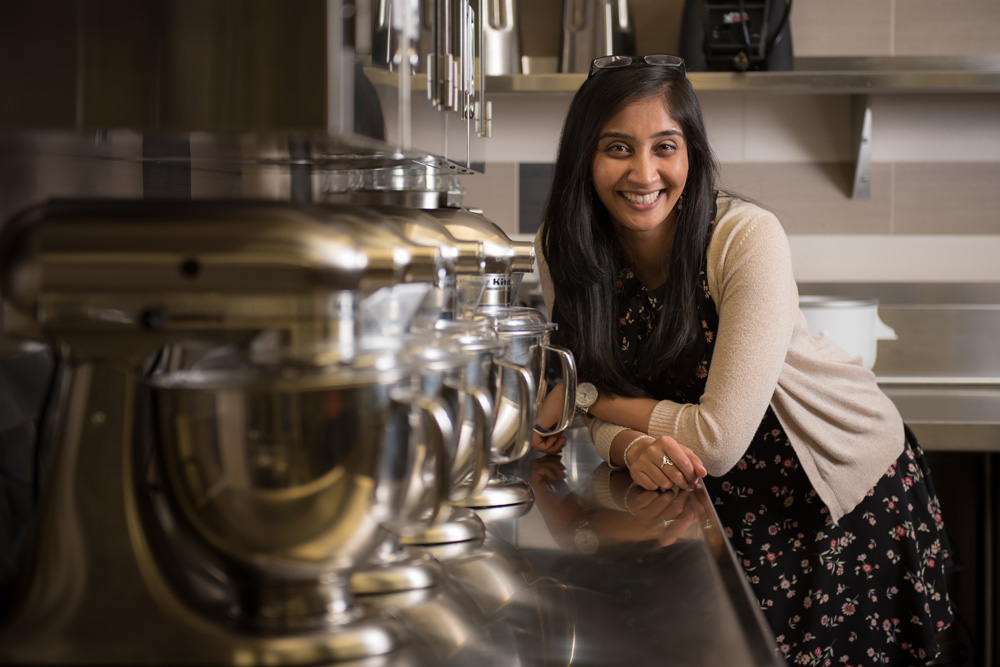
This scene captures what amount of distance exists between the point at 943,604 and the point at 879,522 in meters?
0.18

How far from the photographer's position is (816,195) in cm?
252

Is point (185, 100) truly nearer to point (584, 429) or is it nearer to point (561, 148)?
point (561, 148)

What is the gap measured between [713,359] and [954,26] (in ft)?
5.55

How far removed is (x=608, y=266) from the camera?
1423mm

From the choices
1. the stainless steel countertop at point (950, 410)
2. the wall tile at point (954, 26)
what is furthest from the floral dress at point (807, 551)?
the wall tile at point (954, 26)

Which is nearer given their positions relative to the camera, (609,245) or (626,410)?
(626,410)

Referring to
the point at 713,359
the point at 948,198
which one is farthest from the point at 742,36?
the point at 713,359

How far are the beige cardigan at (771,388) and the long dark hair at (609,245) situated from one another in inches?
1.7

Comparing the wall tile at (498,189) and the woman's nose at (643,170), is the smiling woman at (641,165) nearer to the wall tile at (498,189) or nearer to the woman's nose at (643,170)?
the woman's nose at (643,170)

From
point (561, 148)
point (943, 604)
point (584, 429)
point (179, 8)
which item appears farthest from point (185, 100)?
point (943, 604)

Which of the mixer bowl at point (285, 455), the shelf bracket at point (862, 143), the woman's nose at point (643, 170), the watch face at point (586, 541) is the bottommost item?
the watch face at point (586, 541)

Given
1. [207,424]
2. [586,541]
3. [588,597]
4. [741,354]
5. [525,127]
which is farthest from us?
[525,127]

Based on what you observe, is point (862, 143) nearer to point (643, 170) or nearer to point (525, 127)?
point (525, 127)

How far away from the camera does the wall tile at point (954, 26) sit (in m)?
2.43
